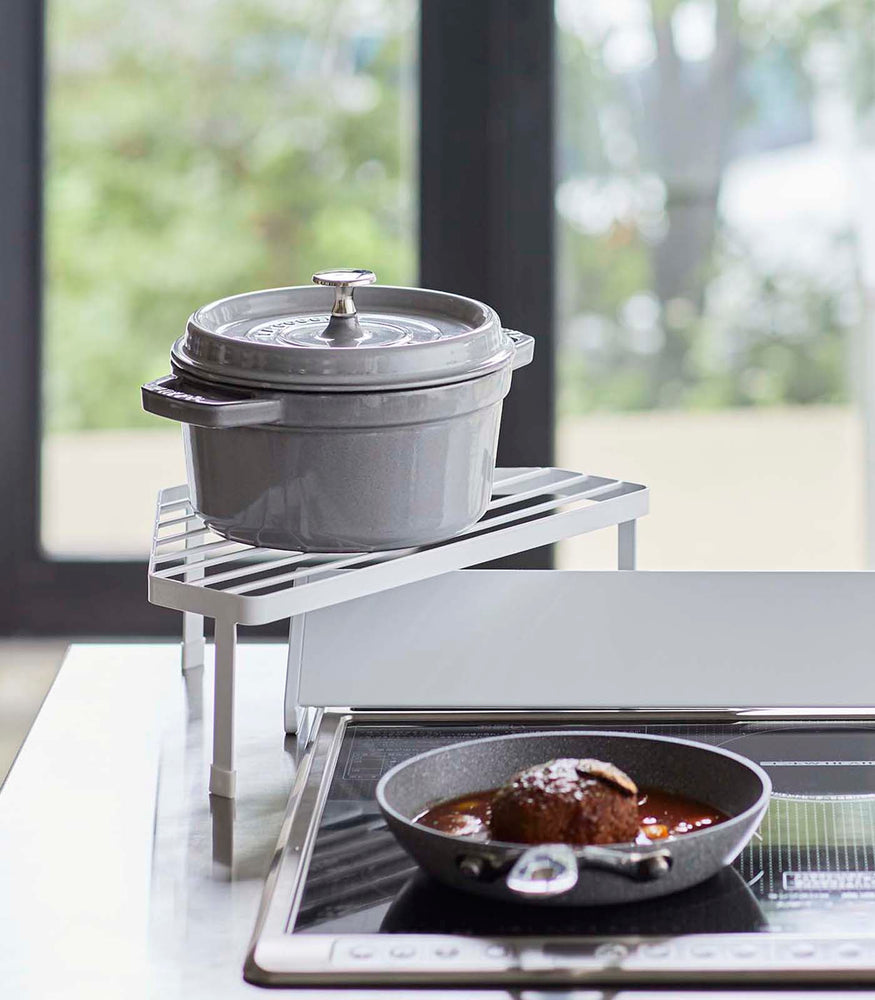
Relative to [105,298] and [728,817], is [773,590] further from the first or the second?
[105,298]

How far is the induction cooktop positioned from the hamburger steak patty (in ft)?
0.11

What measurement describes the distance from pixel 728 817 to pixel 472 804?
134 millimetres

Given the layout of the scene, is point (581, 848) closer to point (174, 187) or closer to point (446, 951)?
point (446, 951)

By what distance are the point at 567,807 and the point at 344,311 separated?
33cm

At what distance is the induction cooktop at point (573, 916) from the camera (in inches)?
24.2

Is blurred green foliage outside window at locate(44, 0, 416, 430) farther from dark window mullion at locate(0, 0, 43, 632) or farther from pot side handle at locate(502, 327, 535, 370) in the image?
pot side handle at locate(502, 327, 535, 370)

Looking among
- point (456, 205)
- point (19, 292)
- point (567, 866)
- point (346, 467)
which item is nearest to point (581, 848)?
point (567, 866)

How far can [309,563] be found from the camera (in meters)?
0.91

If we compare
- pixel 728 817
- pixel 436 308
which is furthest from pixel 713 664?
pixel 436 308

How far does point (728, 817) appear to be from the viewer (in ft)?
2.44

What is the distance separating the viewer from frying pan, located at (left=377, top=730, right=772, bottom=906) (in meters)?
0.64

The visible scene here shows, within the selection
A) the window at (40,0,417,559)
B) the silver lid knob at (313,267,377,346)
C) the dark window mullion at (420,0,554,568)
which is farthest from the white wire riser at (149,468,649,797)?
the window at (40,0,417,559)

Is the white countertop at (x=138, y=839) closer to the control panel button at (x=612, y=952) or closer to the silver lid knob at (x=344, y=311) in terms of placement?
the control panel button at (x=612, y=952)

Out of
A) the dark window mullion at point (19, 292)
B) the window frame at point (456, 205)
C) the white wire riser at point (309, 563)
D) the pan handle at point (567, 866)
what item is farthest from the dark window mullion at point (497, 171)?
the pan handle at point (567, 866)
